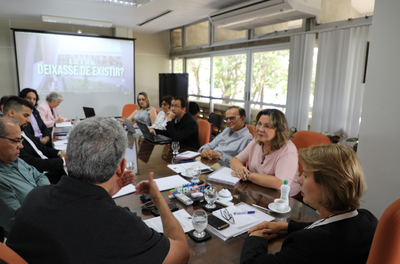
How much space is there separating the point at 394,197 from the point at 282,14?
2.84m

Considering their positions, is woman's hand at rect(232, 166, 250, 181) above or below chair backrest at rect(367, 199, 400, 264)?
below

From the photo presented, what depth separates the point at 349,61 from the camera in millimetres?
3590

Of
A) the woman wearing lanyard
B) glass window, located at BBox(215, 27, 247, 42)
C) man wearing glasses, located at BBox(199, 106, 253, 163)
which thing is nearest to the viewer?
the woman wearing lanyard

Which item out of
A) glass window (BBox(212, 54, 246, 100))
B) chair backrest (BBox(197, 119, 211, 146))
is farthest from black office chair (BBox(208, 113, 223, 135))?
chair backrest (BBox(197, 119, 211, 146))

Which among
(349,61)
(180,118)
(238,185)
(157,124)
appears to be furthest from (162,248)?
(349,61)

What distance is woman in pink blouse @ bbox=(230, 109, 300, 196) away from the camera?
1.91 m

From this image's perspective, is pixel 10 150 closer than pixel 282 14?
Yes

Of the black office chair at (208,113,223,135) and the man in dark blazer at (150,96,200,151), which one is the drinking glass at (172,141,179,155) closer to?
the man in dark blazer at (150,96,200,151)

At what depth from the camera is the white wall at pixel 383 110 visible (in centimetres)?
201

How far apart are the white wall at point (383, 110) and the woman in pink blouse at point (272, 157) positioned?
73 cm

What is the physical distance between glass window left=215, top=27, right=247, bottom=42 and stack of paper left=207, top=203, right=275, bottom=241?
4.65 meters

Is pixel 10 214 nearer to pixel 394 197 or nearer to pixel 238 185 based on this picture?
pixel 238 185

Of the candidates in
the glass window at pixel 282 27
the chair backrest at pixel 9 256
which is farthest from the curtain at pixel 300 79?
the chair backrest at pixel 9 256

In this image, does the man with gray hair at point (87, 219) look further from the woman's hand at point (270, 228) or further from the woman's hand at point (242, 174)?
the woman's hand at point (242, 174)
